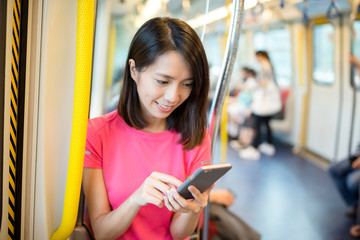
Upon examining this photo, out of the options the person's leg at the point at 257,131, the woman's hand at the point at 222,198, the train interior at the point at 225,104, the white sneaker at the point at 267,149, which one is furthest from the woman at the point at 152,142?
the person's leg at the point at 257,131

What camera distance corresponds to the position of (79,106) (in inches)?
43.0

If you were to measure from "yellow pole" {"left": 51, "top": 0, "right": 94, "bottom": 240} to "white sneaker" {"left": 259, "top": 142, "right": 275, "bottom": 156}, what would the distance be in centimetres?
589

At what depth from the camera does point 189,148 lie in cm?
138

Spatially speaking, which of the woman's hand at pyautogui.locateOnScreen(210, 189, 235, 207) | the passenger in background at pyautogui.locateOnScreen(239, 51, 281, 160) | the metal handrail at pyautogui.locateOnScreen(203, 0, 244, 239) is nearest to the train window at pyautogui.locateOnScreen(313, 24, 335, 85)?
the passenger in background at pyautogui.locateOnScreen(239, 51, 281, 160)

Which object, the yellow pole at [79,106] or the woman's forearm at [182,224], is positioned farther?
the woman's forearm at [182,224]

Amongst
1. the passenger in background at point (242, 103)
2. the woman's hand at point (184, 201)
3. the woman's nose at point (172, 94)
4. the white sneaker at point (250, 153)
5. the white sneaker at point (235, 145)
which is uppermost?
the woman's nose at point (172, 94)

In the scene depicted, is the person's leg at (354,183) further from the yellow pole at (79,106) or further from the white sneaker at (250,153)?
A: the yellow pole at (79,106)

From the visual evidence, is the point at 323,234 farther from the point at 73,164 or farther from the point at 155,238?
the point at 73,164

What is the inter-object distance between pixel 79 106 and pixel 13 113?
0.20 meters

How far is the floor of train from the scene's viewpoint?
369 centimetres

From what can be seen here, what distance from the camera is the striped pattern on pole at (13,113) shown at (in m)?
1.06

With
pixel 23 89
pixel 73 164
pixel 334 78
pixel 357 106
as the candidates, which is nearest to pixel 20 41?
pixel 23 89

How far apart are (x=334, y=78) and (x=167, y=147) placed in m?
5.24

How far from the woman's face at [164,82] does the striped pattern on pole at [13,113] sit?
371 millimetres
